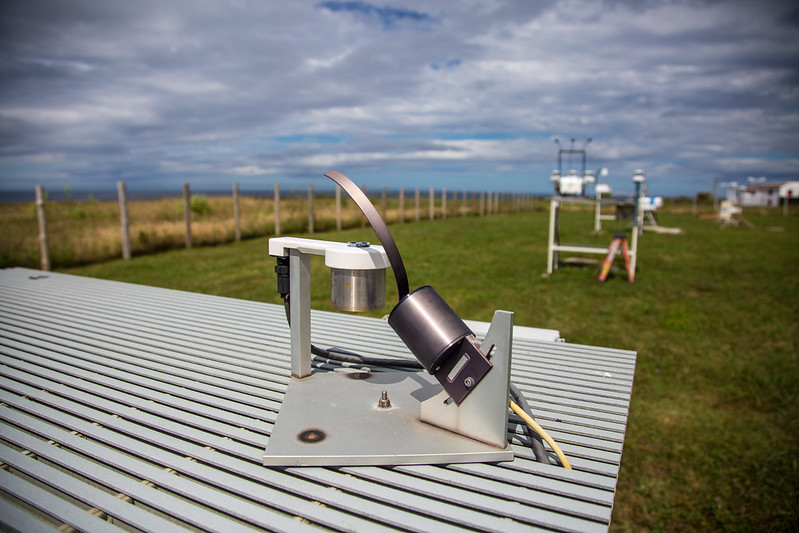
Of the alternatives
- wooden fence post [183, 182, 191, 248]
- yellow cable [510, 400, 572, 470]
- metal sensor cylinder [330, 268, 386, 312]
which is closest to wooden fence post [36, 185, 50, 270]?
wooden fence post [183, 182, 191, 248]

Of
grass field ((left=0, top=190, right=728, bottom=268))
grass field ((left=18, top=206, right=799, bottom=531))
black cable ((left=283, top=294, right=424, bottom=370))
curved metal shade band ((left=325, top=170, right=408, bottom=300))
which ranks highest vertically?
curved metal shade band ((left=325, top=170, right=408, bottom=300))

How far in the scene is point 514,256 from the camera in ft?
32.8

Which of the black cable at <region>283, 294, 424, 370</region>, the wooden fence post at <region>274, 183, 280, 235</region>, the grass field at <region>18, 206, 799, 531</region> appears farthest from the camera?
the wooden fence post at <region>274, 183, 280, 235</region>

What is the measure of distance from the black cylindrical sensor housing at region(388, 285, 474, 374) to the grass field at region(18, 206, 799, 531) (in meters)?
1.90

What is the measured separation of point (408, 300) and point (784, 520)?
8.30ft

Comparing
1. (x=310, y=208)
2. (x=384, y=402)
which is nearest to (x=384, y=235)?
(x=384, y=402)

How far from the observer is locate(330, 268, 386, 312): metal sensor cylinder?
145cm

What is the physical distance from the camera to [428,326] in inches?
50.6

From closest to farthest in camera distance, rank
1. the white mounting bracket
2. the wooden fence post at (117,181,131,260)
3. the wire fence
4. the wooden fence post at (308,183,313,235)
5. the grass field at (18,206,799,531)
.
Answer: the white mounting bracket → the grass field at (18,206,799,531) → the wire fence → the wooden fence post at (117,181,131,260) → the wooden fence post at (308,183,313,235)

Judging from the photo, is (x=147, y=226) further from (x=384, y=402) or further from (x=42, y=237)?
(x=384, y=402)

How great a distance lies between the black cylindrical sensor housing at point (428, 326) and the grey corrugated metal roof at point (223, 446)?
11.2 inches

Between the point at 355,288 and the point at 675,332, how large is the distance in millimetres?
4721

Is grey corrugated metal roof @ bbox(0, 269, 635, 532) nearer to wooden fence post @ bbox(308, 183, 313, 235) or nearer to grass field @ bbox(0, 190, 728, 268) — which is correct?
grass field @ bbox(0, 190, 728, 268)

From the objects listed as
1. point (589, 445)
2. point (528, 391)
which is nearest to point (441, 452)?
point (589, 445)
